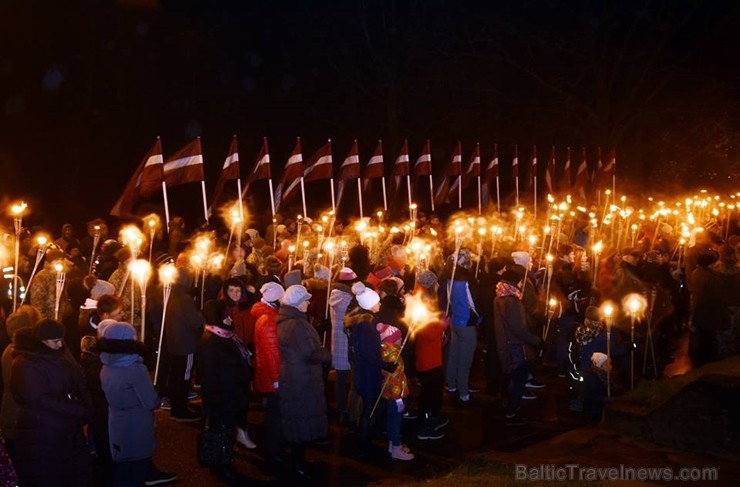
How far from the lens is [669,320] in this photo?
13750 mm

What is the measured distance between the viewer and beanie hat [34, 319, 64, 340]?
6.10 m

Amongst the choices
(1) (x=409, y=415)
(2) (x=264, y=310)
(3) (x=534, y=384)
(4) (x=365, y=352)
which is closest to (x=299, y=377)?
(4) (x=365, y=352)

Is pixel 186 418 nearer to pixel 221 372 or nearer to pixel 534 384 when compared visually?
pixel 221 372

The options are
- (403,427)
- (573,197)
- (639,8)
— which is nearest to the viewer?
(403,427)

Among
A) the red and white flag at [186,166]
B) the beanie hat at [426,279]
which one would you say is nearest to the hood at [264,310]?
the beanie hat at [426,279]

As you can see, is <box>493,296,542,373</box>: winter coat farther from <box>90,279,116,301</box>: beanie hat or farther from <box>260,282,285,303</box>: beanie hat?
<box>90,279,116,301</box>: beanie hat

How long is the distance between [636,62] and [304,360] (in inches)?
1297

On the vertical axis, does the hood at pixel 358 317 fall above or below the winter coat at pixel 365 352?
above

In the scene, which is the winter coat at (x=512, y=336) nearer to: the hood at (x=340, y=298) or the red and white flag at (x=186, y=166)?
the hood at (x=340, y=298)

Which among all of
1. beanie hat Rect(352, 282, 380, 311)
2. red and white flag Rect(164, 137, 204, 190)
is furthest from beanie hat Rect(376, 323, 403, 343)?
red and white flag Rect(164, 137, 204, 190)

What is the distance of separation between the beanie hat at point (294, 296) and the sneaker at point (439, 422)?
247 centimetres

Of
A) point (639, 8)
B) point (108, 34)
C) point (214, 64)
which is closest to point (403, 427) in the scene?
point (108, 34)

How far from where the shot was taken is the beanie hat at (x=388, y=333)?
8.55m

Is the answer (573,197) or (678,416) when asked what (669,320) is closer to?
(678,416)
